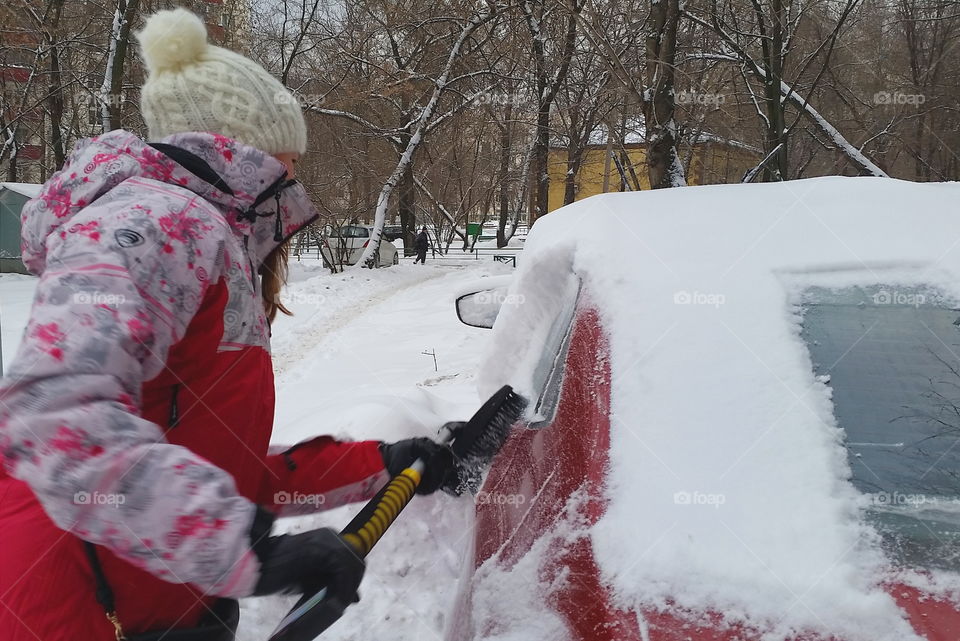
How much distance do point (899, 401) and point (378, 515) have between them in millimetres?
1282

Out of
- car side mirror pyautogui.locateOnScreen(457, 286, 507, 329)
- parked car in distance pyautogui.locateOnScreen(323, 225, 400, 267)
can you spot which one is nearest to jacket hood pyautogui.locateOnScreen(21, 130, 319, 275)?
car side mirror pyautogui.locateOnScreen(457, 286, 507, 329)

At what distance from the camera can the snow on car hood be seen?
3.84ft

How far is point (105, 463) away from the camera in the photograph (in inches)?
34.6

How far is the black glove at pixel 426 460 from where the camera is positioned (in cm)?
179

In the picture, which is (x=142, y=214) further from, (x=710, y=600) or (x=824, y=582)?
(x=824, y=582)

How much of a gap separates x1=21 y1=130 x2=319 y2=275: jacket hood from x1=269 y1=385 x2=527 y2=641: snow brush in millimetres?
609

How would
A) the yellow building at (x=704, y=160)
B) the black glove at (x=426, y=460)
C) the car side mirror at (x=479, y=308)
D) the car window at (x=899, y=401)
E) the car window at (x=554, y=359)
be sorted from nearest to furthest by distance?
the car window at (x=899, y=401), the black glove at (x=426, y=460), the car window at (x=554, y=359), the car side mirror at (x=479, y=308), the yellow building at (x=704, y=160)

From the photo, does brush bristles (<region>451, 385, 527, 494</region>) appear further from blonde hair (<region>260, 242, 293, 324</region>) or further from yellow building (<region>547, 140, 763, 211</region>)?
yellow building (<region>547, 140, 763, 211</region>)

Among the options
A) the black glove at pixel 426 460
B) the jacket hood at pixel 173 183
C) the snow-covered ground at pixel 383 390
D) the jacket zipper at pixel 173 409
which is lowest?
the snow-covered ground at pixel 383 390

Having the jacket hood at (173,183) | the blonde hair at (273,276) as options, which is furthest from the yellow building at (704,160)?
the jacket hood at (173,183)

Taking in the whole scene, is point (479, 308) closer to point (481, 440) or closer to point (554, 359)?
point (554, 359)

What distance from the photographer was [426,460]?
1779 mm

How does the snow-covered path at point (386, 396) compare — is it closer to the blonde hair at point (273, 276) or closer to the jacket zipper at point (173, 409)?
the blonde hair at point (273, 276)

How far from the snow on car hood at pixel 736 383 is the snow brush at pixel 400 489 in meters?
0.42
